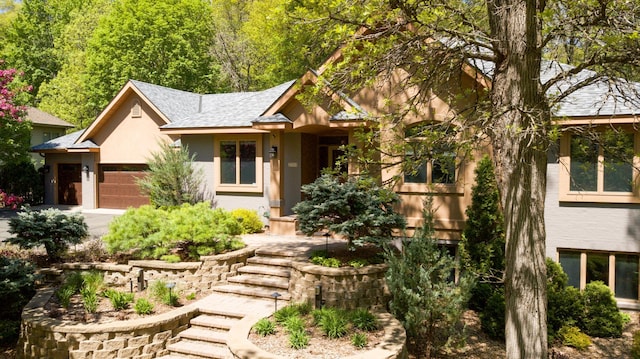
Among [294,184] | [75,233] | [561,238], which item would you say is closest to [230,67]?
[294,184]

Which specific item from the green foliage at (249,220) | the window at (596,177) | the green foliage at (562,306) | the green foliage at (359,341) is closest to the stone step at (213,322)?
the green foliage at (359,341)

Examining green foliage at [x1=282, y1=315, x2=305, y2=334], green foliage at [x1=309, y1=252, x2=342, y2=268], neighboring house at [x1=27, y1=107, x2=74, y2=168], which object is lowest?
green foliage at [x1=282, y1=315, x2=305, y2=334]

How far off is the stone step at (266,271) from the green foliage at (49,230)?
420cm

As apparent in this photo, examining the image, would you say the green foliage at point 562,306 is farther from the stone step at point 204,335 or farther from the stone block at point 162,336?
the stone block at point 162,336

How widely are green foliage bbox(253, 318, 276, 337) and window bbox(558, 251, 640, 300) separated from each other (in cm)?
852

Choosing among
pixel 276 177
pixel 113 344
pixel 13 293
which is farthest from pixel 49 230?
pixel 276 177

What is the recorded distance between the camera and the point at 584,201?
36.8 feet

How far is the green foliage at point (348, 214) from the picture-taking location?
941cm

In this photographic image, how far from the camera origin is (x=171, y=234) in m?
10.3

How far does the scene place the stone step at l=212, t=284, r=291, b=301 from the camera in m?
9.30

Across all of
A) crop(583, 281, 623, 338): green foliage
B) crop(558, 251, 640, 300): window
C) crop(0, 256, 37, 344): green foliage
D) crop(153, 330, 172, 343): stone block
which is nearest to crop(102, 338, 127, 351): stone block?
crop(153, 330, 172, 343): stone block

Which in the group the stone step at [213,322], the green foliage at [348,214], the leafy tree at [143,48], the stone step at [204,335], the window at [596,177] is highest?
the leafy tree at [143,48]

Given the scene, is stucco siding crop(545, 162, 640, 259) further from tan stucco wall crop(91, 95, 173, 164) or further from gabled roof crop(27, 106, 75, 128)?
gabled roof crop(27, 106, 75, 128)

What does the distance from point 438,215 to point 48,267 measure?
32.9 feet
